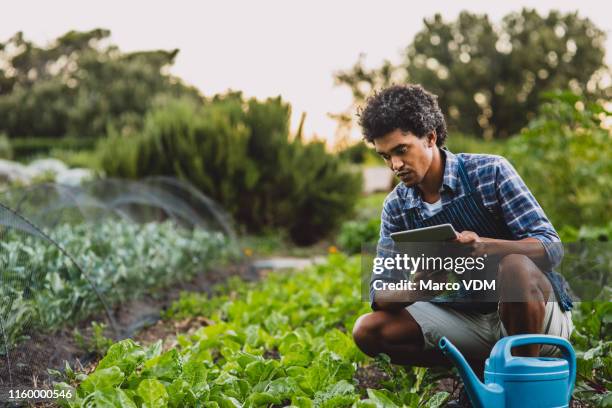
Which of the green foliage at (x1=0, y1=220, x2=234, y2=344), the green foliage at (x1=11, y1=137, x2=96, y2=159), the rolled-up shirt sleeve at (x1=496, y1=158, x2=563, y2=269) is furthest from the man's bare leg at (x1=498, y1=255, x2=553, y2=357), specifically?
the green foliage at (x1=11, y1=137, x2=96, y2=159)

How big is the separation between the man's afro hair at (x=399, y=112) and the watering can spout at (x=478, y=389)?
78 centimetres

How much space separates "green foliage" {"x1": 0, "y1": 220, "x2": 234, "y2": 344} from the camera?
296cm

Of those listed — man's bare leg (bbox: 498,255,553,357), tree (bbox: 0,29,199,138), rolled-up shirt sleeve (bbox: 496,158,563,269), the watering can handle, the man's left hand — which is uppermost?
tree (bbox: 0,29,199,138)

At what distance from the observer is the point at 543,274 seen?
1995 mm

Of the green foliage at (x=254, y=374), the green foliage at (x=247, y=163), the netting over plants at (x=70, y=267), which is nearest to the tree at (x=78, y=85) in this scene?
the green foliage at (x=247, y=163)

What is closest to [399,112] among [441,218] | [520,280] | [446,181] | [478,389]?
[446,181]

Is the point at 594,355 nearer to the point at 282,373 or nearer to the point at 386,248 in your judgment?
the point at 386,248

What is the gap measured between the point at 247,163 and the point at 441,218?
21.5ft

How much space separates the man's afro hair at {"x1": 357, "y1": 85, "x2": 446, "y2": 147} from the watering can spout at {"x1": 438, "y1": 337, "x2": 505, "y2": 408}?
2.56ft

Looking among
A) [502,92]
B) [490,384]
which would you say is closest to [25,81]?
[502,92]

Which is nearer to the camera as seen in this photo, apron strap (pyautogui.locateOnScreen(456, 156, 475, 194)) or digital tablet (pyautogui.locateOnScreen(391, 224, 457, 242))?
digital tablet (pyautogui.locateOnScreen(391, 224, 457, 242))

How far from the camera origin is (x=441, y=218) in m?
2.23

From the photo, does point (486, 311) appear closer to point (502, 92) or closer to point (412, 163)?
point (412, 163)

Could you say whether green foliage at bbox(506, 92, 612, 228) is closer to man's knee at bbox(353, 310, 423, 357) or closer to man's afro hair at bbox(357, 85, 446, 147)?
man's afro hair at bbox(357, 85, 446, 147)
